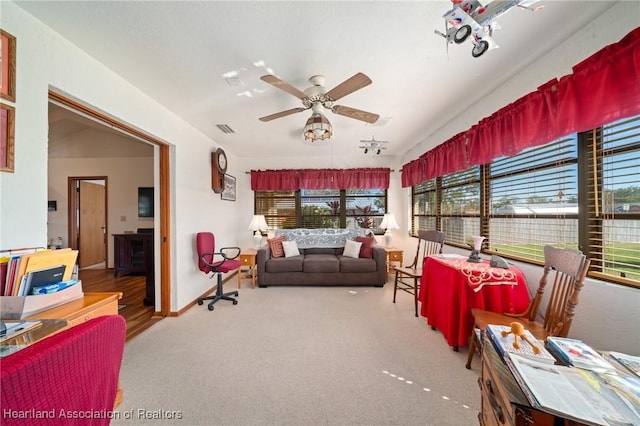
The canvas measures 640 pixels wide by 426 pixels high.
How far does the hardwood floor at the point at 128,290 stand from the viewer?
8.38 feet

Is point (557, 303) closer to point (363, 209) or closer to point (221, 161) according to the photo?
point (363, 209)

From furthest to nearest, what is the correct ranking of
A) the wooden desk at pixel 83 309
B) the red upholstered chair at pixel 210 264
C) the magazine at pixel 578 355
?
the red upholstered chair at pixel 210 264
the wooden desk at pixel 83 309
the magazine at pixel 578 355

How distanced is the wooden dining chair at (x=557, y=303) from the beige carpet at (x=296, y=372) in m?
0.43

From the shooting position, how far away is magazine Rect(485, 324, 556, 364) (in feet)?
2.65

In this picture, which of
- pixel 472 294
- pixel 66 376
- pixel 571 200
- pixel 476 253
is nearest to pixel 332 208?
pixel 476 253

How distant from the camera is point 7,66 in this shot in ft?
4.16

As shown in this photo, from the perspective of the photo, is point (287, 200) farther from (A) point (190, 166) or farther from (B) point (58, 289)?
(B) point (58, 289)

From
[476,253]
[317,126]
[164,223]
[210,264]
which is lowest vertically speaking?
[210,264]

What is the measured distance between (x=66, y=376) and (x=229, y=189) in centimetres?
416

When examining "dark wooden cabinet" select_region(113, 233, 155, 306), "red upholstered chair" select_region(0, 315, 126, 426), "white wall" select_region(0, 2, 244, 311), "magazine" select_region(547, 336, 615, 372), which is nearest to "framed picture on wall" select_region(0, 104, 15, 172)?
"white wall" select_region(0, 2, 244, 311)

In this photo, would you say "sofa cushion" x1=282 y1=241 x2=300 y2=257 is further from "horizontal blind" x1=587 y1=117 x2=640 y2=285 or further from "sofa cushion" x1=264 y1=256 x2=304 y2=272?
"horizontal blind" x1=587 y1=117 x2=640 y2=285

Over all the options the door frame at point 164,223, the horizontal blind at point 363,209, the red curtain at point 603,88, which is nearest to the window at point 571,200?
the red curtain at point 603,88

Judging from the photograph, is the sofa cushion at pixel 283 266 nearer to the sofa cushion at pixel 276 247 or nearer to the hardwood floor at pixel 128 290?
the sofa cushion at pixel 276 247

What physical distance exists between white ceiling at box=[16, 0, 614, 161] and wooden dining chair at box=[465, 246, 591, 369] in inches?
60.5
